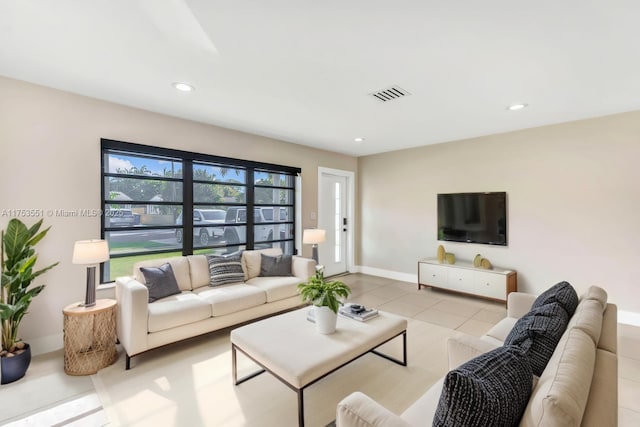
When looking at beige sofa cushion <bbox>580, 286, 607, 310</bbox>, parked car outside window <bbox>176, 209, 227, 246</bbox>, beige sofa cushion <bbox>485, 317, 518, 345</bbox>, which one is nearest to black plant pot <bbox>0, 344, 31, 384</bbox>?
parked car outside window <bbox>176, 209, 227, 246</bbox>

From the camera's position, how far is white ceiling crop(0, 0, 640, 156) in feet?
5.75

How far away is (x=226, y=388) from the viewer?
7.43 ft

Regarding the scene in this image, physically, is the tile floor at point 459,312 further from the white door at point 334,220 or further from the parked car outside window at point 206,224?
the parked car outside window at point 206,224

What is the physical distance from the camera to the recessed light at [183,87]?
273 centimetres

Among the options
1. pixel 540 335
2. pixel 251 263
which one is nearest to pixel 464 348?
pixel 540 335

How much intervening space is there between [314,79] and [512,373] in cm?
250

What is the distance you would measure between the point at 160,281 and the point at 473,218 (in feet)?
14.8

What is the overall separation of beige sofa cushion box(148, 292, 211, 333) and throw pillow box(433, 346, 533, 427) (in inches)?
98.9

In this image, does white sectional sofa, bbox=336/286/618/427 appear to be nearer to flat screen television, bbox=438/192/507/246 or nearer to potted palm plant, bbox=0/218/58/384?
potted palm plant, bbox=0/218/58/384

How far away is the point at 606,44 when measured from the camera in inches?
82.1

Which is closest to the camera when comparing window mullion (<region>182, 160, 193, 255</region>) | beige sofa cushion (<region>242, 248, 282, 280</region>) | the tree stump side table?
the tree stump side table

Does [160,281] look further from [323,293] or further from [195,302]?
[323,293]

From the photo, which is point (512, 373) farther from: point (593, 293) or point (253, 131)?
point (253, 131)

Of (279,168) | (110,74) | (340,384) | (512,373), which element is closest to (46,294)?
(110,74)
